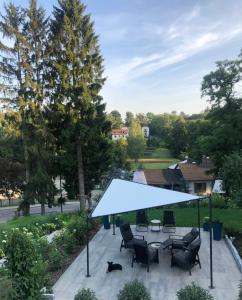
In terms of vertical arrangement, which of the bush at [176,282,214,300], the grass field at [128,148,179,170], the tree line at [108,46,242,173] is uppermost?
the tree line at [108,46,242,173]

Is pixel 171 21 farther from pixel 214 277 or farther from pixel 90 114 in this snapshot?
pixel 214 277

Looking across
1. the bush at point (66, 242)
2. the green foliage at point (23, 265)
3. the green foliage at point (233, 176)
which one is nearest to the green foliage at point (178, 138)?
the green foliage at point (233, 176)

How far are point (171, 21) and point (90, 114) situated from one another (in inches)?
315

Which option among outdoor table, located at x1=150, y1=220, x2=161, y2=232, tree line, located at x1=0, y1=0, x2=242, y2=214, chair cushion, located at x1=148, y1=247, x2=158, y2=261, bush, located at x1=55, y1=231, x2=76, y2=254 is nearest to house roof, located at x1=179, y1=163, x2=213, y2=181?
tree line, located at x1=0, y1=0, x2=242, y2=214

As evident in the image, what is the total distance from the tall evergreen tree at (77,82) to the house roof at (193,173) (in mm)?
17651

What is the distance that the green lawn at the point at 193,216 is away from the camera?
13.9m

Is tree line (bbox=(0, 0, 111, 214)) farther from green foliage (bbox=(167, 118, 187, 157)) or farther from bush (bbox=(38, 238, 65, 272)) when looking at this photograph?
green foliage (bbox=(167, 118, 187, 157))

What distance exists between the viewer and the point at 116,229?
13477 millimetres

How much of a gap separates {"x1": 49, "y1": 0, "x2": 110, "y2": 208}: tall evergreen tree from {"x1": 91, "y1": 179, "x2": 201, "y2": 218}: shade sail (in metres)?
10.1

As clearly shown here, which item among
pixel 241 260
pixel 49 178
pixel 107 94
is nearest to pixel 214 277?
pixel 241 260

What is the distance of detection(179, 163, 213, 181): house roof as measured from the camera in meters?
35.5

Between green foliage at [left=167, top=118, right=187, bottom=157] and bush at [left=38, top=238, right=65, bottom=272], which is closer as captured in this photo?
bush at [left=38, top=238, right=65, bottom=272]

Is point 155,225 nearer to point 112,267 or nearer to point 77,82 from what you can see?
point 112,267

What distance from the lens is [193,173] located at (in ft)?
119
